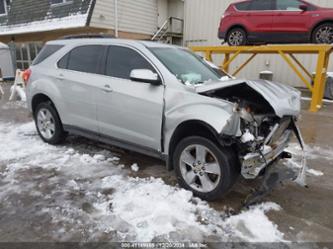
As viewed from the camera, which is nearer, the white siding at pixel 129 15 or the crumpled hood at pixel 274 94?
the crumpled hood at pixel 274 94

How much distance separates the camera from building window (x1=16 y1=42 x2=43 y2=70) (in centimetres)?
1620

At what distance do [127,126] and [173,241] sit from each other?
5.76 feet

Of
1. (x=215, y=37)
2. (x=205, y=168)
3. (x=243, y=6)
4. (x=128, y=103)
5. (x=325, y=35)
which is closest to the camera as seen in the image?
(x=205, y=168)

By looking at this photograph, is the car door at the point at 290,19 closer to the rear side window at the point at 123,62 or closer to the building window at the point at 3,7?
the rear side window at the point at 123,62

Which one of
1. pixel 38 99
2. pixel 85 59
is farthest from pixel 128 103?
pixel 38 99

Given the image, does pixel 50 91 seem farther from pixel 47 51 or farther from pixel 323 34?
pixel 323 34

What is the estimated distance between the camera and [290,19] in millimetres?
8961

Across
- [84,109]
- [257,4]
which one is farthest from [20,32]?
[84,109]

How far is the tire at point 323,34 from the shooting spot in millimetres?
8516

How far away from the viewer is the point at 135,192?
3.50 metres

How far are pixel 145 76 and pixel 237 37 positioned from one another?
7.45 meters

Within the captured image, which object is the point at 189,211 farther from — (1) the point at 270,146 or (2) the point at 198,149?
(1) the point at 270,146

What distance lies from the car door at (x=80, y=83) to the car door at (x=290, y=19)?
22.7 ft

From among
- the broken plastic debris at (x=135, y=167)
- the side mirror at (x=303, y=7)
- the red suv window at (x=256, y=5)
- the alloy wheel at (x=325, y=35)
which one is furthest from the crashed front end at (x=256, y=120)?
A: the red suv window at (x=256, y=5)
